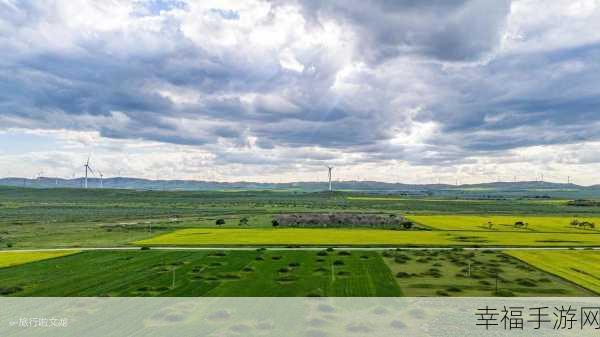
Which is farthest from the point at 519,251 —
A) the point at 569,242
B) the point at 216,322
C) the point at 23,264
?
the point at 23,264

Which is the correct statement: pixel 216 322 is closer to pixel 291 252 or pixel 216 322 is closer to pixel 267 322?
pixel 267 322

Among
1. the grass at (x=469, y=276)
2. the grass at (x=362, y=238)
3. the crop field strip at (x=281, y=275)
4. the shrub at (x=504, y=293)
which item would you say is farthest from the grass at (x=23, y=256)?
the shrub at (x=504, y=293)

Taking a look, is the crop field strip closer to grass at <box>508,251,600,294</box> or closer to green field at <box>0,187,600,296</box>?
green field at <box>0,187,600,296</box>

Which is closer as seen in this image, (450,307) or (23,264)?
(450,307)

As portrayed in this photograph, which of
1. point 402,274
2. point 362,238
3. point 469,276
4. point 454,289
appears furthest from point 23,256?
point 469,276

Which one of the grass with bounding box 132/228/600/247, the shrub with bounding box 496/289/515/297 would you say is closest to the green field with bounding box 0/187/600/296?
the shrub with bounding box 496/289/515/297
